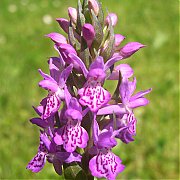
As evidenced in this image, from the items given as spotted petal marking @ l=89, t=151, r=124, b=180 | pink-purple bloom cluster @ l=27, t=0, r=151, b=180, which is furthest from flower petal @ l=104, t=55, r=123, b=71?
spotted petal marking @ l=89, t=151, r=124, b=180

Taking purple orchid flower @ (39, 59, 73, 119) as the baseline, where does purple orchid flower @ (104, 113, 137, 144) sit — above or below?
below

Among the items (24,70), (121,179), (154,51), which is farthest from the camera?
(154,51)

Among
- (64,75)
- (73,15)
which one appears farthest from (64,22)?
(64,75)

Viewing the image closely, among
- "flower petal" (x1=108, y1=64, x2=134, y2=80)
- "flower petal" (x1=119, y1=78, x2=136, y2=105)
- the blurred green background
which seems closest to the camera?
"flower petal" (x1=119, y1=78, x2=136, y2=105)

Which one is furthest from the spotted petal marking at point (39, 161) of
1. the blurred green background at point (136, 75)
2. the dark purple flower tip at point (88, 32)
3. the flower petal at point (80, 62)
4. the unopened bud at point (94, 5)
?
the blurred green background at point (136, 75)

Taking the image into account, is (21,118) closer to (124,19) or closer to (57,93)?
(57,93)

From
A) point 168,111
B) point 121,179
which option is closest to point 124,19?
point 168,111

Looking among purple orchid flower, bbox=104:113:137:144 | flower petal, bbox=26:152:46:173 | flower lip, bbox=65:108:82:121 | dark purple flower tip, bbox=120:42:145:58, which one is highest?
dark purple flower tip, bbox=120:42:145:58

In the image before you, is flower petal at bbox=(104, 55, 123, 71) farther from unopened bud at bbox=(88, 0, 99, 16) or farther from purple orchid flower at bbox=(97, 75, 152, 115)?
unopened bud at bbox=(88, 0, 99, 16)

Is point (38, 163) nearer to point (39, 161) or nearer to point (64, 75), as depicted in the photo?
point (39, 161)
